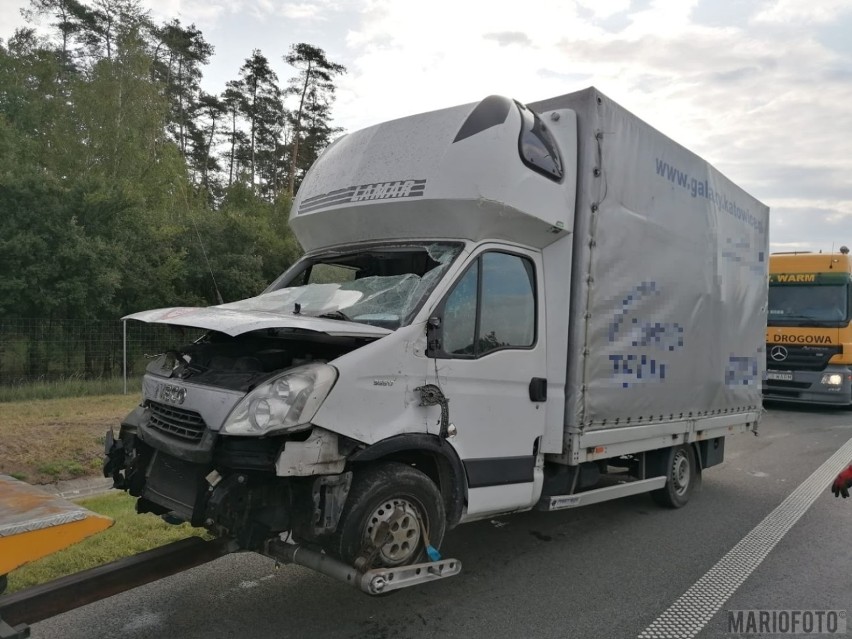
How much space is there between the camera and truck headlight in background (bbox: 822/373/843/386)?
12789 millimetres

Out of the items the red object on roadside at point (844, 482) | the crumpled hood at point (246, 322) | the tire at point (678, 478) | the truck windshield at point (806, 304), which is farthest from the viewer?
the truck windshield at point (806, 304)

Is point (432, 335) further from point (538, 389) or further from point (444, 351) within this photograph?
point (538, 389)

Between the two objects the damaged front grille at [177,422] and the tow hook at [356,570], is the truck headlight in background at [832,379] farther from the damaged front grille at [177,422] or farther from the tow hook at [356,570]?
the damaged front grille at [177,422]

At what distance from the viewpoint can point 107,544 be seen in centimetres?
471

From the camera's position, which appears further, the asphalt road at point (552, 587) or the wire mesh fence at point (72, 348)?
the wire mesh fence at point (72, 348)

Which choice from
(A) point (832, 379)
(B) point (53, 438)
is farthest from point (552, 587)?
(A) point (832, 379)

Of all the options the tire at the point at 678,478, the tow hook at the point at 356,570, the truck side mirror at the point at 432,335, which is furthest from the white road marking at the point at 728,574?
the truck side mirror at the point at 432,335

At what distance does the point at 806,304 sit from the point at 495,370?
11.6 meters

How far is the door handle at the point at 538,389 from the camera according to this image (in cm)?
441

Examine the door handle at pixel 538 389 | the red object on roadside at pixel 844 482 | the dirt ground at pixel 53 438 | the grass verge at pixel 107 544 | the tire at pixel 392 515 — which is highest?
the door handle at pixel 538 389

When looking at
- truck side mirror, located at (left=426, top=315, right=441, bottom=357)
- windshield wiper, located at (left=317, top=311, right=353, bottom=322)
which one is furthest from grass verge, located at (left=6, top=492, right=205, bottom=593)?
truck side mirror, located at (left=426, top=315, right=441, bottom=357)

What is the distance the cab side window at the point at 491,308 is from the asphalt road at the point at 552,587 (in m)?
1.66

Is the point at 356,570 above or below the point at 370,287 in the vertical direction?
below

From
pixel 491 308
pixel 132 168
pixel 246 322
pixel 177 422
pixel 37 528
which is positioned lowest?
pixel 37 528
